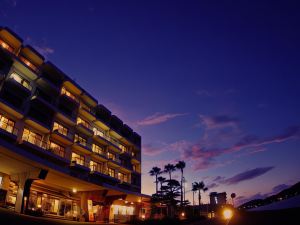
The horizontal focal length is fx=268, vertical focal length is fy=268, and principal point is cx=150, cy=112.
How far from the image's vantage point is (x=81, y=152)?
35625mm

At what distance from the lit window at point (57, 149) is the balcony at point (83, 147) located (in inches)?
68.1

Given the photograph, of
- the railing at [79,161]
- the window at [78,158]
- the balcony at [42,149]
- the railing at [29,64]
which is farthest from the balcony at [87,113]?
the railing at [29,64]

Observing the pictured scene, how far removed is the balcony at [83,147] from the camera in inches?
1328

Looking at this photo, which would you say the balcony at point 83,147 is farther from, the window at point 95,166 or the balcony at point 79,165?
the window at point 95,166

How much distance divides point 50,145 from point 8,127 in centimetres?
572

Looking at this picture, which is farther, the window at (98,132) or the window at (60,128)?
the window at (98,132)

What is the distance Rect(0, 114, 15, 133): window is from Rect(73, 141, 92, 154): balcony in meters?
8.54

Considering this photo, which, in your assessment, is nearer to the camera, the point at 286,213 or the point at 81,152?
the point at 286,213

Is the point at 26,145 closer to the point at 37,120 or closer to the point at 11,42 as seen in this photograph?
the point at 37,120

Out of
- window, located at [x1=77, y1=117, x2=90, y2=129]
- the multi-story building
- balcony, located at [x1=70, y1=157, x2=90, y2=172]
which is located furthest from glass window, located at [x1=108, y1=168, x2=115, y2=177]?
window, located at [x1=77, y1=117, x2=90, y2=129]

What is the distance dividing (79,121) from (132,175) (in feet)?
51.1

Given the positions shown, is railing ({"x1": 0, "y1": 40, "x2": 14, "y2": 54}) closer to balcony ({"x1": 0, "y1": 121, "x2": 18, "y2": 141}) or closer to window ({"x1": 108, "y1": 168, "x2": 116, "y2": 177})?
balcony ({"x1": 0, "y1": 121, "x2": 18, "y2": 141})

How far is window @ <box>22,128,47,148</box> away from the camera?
27938 millimetres

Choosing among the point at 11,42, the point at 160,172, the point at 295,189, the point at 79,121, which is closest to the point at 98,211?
the point at 79,121
